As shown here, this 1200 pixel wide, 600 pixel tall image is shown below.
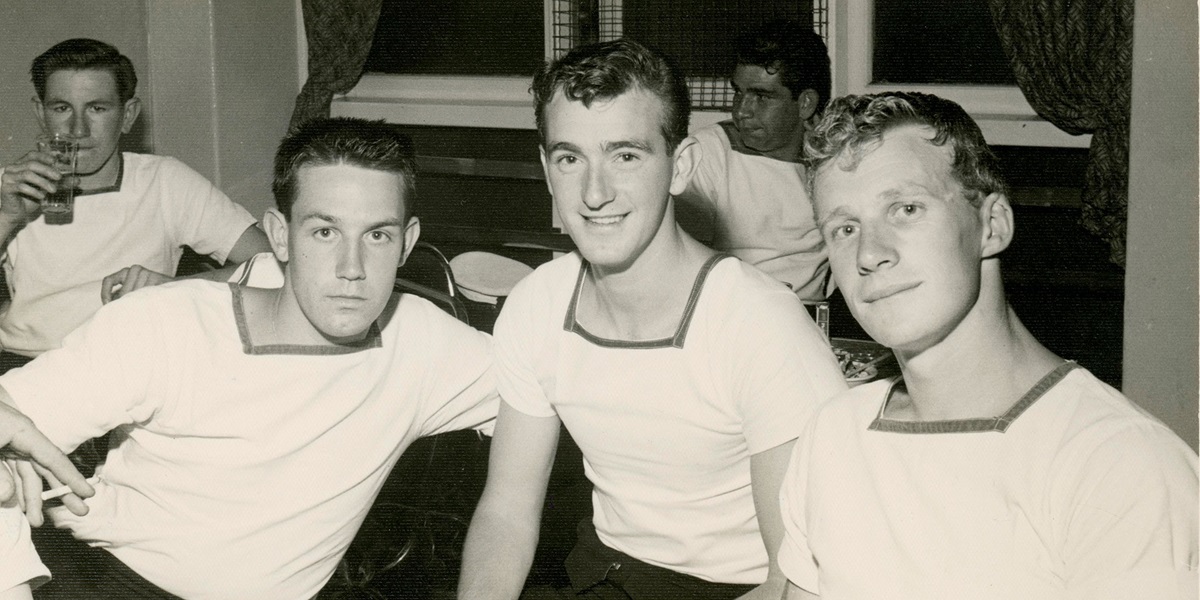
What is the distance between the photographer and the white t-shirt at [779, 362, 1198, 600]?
1.23 meters

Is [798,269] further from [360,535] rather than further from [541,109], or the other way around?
[541,109]

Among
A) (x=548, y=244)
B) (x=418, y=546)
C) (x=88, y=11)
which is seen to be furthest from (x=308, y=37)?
(x=418, y=546)

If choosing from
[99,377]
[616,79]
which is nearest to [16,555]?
[99,377]

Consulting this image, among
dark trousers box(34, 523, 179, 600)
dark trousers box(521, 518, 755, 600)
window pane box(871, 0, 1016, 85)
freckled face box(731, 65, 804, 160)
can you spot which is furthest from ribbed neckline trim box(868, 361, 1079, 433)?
window pane box(871, 0, 1016, 85)

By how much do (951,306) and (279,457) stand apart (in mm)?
1204

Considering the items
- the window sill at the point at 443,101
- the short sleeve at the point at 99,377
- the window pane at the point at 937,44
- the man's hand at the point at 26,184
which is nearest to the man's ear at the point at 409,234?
the short sleeve at the point at 99,377

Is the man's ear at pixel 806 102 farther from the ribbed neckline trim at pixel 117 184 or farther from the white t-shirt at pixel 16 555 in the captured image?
the white t-shirt at pixel 16 555

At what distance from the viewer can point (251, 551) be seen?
2.03 metres

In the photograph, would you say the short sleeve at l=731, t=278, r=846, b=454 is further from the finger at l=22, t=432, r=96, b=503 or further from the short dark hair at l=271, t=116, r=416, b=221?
the finger at l=22, t=432, r=96, b=503

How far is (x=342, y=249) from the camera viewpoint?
2094 millimetres

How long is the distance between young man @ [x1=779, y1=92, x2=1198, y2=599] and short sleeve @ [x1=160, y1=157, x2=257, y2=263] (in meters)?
2.59

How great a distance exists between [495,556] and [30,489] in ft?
2.49

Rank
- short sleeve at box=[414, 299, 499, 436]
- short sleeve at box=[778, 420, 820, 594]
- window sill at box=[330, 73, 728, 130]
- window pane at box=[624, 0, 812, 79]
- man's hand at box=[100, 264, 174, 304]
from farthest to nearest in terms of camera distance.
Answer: window sill at box=[330, 73, 728, 130]
window pane at box=[624, 0, 812, 79]
man's hand at box=[100, 264, 174, 304]
short sleeve at box=[414, 299, 499, 436]
short sleeve at box=[778, 420, 820, 594]

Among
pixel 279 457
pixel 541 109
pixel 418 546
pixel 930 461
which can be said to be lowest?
pixel 418 546
